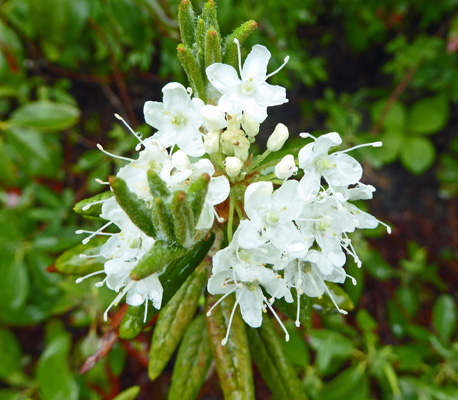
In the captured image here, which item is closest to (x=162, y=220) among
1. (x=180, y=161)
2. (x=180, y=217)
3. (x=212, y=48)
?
(x=180, y=217)

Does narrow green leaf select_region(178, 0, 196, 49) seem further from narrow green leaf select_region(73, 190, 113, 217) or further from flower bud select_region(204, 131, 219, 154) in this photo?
narrow green leaf select_region(73, 190, 113, 217)

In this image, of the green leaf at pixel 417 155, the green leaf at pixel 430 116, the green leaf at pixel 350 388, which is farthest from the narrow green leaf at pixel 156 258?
the green leaf at pixel 430 116

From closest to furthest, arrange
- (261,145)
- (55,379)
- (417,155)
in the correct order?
(55,379)
(417,155)
(261,145)

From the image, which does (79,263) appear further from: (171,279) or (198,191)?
(198,191)

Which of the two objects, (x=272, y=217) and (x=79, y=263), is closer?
(x=272, y=217)

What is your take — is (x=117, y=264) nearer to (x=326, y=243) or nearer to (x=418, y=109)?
(x=326, y=243)

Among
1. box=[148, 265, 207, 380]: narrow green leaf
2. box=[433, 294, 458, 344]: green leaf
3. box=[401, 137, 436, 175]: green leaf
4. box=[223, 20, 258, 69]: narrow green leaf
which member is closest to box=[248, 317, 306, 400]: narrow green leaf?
box=[148, 265, 207, 380]: narrow green leaf
